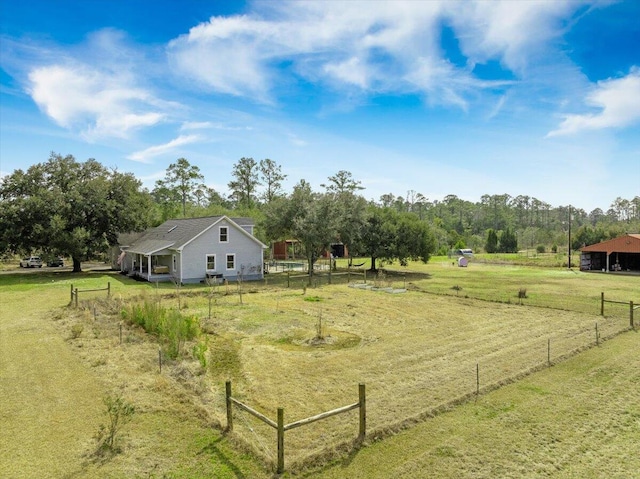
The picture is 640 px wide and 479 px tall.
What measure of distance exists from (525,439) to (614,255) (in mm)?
42460

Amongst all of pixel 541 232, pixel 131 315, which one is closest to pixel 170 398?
pixel 131 315

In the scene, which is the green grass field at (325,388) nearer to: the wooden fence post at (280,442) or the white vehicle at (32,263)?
the wooden fence post at (280,442)

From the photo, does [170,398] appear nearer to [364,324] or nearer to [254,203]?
[364,324]

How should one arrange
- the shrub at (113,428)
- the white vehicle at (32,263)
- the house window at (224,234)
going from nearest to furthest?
the shrub at (113,428) → the house window at (224,234) → the white vehicle at (32,263)

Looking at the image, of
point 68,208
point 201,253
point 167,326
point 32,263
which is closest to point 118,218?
point 68,208

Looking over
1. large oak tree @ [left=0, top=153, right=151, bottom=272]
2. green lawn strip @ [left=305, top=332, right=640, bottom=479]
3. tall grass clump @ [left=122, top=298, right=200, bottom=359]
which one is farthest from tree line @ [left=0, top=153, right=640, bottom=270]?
green lawn strip @ [left=305, top=332, right=640, bottom=479]

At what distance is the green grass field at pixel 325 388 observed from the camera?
21.8ft

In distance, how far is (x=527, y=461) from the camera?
21.7ft

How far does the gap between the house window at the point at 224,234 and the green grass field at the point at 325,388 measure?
10.8 meters

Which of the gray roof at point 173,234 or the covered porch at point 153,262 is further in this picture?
the gray roof at point 173,234

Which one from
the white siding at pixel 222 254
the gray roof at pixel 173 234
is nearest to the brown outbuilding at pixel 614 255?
the white siding at pixel 222 254

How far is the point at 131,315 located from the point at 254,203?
45.5 m

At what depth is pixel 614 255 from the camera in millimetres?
41094

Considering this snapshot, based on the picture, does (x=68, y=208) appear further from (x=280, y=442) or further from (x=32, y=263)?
(x=280, y=442)
